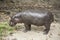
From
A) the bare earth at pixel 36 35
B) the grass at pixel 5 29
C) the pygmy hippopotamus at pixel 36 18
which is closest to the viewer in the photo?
the bare earth at pixel 36 35

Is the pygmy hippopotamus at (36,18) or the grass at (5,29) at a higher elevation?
the pygmy hippopotamus at (36,18)

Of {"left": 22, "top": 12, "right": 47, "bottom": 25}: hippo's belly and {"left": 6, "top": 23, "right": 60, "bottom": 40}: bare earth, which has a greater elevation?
{"left": 22, "top": 12, "right": 47, "bottom": 25}: hippo's belly

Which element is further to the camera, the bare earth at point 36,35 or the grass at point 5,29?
the grass at point 5,29

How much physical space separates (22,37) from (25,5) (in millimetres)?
3516

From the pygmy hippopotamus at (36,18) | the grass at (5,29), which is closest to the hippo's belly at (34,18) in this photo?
the pygmy hippopotamus at (36,18)

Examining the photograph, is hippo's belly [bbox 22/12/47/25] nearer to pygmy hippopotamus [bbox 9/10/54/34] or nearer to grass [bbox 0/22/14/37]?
pygmy hippopotamus [bbox 9/10/54/34]

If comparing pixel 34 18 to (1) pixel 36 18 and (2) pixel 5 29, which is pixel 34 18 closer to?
(1) pixel 36 18

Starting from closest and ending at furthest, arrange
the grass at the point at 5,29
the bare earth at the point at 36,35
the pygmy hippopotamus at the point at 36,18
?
1. the bare earth at the point at 36,35
2. the pygmy hippopotamus at the point at 36,18
3. the grass at the point at 5,29

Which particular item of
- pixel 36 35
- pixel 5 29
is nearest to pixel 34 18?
pixel 36 35

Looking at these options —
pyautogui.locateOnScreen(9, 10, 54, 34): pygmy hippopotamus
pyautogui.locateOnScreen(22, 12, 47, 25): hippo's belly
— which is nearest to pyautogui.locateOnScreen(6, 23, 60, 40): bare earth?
pyautogui.locateOnScreen(9, 10, 54, 34): pygmy hippopotamus

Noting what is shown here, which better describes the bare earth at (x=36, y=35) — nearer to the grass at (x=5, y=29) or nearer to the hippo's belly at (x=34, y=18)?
the grass at (x=5, y=29)

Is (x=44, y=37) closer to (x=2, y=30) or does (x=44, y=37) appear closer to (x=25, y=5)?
(x=2, y=30)

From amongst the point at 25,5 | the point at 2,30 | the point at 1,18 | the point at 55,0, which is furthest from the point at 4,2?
the point at 2,30

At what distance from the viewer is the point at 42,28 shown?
728 centimetres
